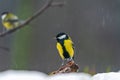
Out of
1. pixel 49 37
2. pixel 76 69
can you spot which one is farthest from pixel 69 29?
pixel 76 69

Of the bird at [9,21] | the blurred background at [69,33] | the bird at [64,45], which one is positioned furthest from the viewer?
the blurred background at [69,33]

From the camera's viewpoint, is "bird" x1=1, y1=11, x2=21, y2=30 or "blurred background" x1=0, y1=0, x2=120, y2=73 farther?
"blurred background" x1=0, y1=0, x2=120, y2=73

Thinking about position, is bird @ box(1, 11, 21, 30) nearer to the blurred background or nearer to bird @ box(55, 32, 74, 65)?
bird @ box(55, 32, 74, 65)

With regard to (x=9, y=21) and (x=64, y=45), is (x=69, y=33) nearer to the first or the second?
(x=9, y=21)

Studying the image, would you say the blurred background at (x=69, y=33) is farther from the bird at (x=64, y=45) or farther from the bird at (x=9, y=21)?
the bird at (x=64, y=45)

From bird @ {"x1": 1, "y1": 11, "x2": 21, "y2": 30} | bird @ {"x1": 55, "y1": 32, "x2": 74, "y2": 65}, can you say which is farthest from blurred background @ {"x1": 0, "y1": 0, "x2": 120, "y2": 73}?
bird @ {"x1": 55, "y1": 32, "x2": 74, "y2": 65}

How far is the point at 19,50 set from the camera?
8.69 metres

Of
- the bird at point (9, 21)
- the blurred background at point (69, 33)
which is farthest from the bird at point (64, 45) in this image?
the blurred background at point (69, 33)

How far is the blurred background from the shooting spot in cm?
869

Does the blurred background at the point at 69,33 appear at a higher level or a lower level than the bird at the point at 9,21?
lower

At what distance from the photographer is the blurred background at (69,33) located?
8.69 meters

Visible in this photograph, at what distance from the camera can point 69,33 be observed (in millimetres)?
8703

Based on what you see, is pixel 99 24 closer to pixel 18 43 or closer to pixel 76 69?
pixel 18 43

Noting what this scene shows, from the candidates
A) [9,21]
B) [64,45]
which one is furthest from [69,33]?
[64,45]
